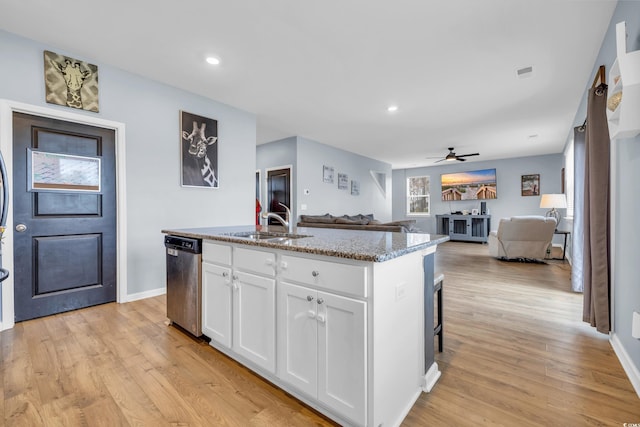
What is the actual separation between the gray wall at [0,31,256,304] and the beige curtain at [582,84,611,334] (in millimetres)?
4087

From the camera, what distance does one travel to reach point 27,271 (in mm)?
2662

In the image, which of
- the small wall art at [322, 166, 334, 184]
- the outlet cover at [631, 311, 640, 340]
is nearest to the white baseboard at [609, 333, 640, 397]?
the outlet cover at [631, 311, 640, 340]

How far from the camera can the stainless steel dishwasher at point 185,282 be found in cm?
219

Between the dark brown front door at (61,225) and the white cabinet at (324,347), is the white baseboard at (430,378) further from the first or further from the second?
the dark brown front door at (61,225)

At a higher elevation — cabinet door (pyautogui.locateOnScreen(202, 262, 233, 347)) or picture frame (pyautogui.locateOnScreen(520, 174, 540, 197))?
picture frame (pyautogui.locateOnScreen(520, 174, 540, 197))

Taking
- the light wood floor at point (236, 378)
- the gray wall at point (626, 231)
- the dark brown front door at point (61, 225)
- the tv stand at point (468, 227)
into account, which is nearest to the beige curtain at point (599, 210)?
the gray wall at point (626, 231)

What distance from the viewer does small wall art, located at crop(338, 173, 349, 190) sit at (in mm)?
7215

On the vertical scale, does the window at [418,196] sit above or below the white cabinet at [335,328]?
above

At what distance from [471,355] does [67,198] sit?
389cm

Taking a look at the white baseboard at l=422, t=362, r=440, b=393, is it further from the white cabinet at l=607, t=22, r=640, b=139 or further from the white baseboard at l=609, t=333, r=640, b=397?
the white cabinet at l=607, t=22, r=640, b=139

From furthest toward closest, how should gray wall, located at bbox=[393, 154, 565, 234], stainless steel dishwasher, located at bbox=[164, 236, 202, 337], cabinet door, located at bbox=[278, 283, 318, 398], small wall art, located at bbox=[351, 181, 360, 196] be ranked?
→ gray wall, located at bbox=[393, 154, 565, 234] → small wall art, located at bbox=[351, 181, 360, 196] → stainless steel dishwasher, located at bbox=[164, 236, 202, 337] → cabinet door, located at bbox=[278, 283, 318, 398]

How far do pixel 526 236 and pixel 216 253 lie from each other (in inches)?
218

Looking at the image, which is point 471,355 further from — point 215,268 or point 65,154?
point 65,154

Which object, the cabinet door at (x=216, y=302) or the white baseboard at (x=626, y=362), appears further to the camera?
the cabinet door at (x=216, y=302)
